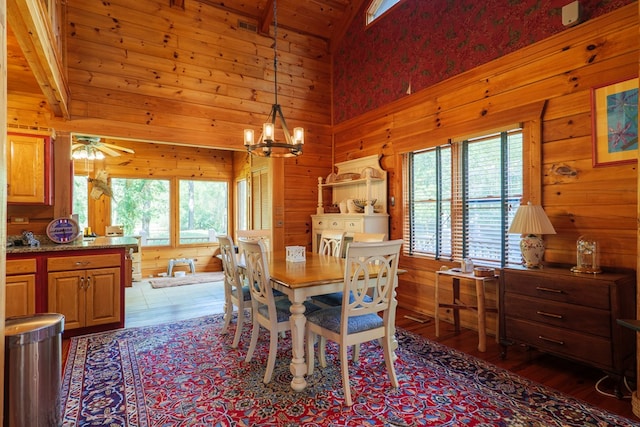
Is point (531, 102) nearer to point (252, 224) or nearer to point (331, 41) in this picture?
point (331, 41)

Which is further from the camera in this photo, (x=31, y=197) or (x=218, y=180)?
(x=218, y=180)

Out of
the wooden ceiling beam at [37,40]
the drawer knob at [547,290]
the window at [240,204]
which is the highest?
the wooden ceiling beam at [37,40]

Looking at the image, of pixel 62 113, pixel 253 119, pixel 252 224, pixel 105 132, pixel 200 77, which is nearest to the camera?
pixel 62 113

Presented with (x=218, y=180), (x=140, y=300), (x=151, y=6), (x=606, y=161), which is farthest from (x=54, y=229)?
(x=606, y=161)

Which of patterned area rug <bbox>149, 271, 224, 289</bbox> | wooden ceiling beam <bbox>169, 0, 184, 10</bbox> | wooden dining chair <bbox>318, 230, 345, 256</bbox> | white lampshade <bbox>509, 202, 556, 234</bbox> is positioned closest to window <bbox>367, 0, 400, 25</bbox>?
wooden ceiling beam <bbox>169, 0, 184, 10</bbox>

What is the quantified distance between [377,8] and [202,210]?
17.2 ft

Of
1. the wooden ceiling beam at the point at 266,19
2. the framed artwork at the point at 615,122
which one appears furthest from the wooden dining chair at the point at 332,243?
the wooden ceiling beam at the point at 266,19

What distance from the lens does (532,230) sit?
106 inches

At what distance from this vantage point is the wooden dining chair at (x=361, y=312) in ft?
7.11

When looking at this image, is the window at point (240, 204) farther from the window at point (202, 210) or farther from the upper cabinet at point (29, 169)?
the upper cabinet at point (29, 169)

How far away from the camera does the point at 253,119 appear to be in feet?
17.1

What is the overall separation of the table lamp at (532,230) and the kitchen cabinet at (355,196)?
1849 mm

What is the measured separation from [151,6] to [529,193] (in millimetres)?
5022

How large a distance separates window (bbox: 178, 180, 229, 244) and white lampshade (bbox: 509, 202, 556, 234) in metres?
6.14
